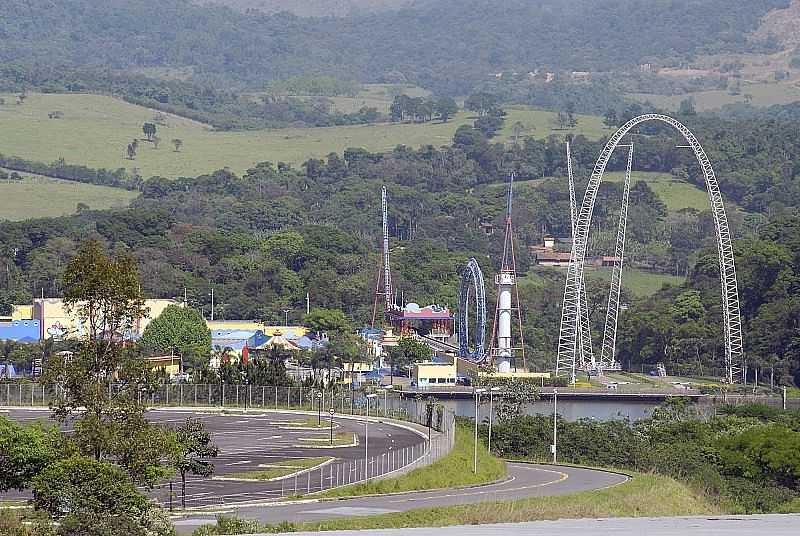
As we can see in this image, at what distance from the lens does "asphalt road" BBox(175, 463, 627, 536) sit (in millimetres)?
47281

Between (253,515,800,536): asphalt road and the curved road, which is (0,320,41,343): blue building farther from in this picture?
(253,515,800,536): asphalt road

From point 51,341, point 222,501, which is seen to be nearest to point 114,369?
point 222,501

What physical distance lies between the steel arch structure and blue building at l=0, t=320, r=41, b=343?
1416 inches

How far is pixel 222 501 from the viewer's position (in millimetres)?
51344

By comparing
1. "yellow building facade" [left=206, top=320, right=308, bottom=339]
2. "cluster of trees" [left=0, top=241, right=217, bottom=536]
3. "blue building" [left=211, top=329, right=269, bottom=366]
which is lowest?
"cluster of trees" [left=0, top=241, right=217, bottom=536]

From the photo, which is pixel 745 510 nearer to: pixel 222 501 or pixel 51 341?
pixel 222 501

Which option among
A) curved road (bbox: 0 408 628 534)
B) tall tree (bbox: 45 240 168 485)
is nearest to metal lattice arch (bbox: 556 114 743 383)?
curved road (bbox: 0 408 628 534)

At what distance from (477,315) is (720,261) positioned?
3044 centimetres

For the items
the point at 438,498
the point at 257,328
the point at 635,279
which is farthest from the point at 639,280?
the point at 438,498

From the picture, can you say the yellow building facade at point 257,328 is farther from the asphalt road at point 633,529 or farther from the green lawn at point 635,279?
the asphalt road at point 633,529

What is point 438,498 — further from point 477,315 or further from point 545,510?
point 477,315

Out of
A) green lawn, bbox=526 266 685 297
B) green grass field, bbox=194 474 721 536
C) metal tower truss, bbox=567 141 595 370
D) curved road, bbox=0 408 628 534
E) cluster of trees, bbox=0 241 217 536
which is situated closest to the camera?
cluster of trees, bbox=0 241 217 536

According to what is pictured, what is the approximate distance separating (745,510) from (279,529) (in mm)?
21707

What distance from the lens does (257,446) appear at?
68.9 meters
